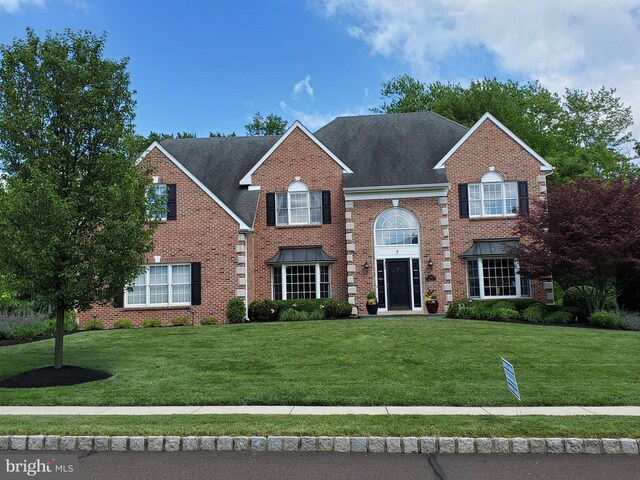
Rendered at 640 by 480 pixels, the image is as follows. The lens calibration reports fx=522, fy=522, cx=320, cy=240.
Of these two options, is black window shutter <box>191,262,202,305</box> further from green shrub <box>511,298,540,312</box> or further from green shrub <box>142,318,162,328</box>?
green shrub <box>511,298,540,312</box>

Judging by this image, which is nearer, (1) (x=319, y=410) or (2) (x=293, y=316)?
(1) (x=319, y=410)

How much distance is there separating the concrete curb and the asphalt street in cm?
12

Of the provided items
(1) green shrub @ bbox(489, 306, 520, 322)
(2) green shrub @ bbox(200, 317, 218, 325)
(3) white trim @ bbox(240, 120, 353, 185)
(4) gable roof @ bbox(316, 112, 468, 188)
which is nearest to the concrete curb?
(1) green shrub @ bbox(489, 306, 520, 322)

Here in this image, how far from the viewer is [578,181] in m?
21.7

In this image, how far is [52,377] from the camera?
37.8 feet

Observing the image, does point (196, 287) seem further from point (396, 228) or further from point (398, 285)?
point (396, 228)

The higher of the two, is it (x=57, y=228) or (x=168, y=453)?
(x=57, y=228)

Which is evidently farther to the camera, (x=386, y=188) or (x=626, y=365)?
(x=386, y=188)

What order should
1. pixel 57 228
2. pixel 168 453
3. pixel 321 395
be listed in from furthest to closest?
1. pixel 57 228
2. pixel 321 395
3. pixel 168 453

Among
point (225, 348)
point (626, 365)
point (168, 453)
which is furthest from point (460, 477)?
point (225, 348)

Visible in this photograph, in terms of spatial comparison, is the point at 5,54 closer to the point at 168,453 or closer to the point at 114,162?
the point at 114,162

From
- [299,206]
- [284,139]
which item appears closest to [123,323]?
[299,206]

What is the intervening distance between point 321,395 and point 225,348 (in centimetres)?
522

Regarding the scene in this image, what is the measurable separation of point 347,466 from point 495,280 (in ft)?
61.0
